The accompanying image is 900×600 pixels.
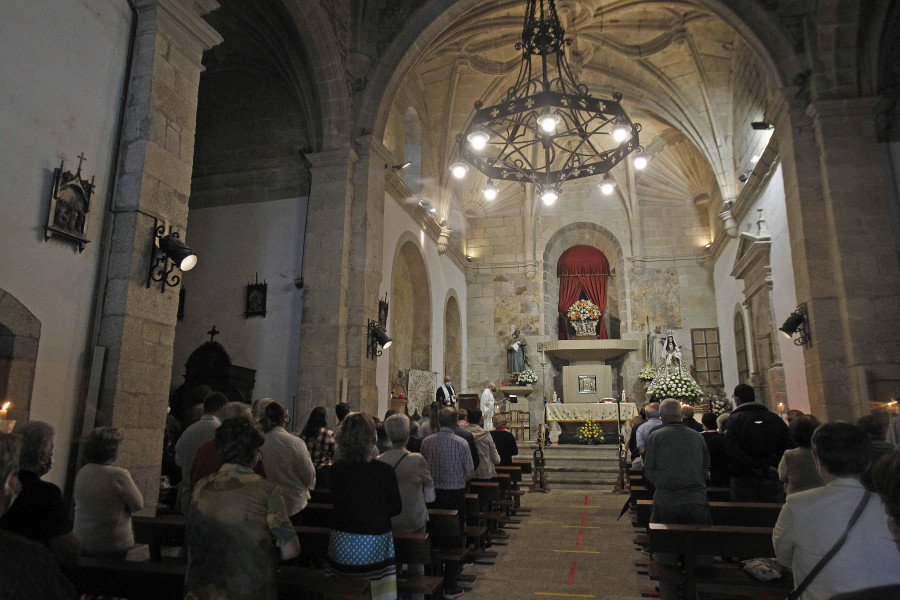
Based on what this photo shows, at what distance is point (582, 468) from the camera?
35.8 feet

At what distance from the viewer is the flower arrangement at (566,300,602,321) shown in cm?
1660

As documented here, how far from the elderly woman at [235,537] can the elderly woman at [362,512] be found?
555 mm

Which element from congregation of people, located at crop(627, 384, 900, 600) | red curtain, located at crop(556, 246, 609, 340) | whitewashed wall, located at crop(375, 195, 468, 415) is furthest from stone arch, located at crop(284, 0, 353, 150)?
red curtain, located at crop(556, 246, 609, 340)

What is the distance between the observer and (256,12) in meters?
8.48

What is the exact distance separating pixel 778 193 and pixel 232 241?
8784mm

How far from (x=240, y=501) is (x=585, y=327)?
15.0 meters

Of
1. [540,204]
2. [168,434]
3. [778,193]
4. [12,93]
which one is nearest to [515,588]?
[168,434]

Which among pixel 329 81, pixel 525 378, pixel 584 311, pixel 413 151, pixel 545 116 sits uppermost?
pixel 413 151

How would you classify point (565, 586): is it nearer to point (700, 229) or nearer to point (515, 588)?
point (515, 588)

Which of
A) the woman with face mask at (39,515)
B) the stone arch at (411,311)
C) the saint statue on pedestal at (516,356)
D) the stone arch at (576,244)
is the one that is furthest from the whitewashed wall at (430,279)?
the woman with face mask at (39,515)

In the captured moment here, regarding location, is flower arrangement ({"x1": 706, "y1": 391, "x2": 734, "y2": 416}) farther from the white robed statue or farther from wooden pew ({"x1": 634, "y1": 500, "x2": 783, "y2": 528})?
wooden pew ({"x1": 634, "y1": 500, "x2": 783, "y2": 528})

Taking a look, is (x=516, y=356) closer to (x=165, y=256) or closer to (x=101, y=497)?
(x=165, y=256)

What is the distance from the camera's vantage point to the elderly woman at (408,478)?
3432mm

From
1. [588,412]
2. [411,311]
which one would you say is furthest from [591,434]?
[411,311]
